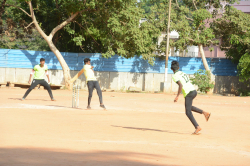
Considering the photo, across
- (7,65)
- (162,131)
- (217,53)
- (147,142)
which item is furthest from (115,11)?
(217,53)

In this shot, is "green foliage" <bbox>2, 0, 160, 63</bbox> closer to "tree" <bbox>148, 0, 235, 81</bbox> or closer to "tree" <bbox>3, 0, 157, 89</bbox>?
"tree" <bbox>3, 0, 157, 89</bbox>

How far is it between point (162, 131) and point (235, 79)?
20918mm

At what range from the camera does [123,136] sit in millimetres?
8422

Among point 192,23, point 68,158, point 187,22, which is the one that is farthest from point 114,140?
point 192,23

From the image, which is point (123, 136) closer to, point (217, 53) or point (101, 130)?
point (101, 130)

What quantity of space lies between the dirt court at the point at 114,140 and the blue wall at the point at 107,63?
14233mm

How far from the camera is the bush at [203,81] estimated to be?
26.2m

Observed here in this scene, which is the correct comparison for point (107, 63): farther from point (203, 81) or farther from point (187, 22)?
point (203, 81)

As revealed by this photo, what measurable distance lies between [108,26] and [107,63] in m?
4.15

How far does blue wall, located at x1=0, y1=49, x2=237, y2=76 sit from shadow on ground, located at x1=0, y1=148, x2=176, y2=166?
20.8 metres

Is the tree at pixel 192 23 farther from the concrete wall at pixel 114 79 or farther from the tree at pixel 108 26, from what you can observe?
the concrete wall at pixel 114 79

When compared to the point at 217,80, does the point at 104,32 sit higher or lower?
higher

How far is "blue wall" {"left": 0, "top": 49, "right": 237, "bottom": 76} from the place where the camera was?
2623 centimetres

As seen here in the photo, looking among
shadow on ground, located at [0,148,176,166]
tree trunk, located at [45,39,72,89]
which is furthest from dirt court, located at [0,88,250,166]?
tree trunk, located at [45,39,72,89]
